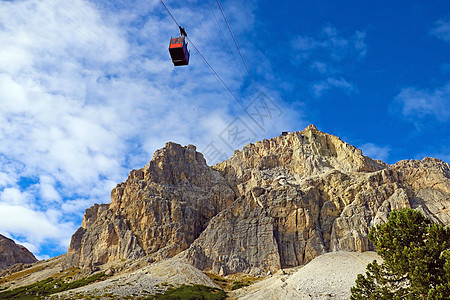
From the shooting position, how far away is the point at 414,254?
34312 millimetres

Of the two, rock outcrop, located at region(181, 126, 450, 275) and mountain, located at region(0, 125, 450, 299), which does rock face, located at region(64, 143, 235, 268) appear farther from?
rock outcrop, located at region(181, 126, 450, 275)

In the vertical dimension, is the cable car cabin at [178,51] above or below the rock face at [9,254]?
below

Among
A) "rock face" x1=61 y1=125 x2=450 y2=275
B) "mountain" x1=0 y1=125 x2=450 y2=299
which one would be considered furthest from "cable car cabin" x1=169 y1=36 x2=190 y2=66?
"rock face" x1=61 y1=125 x2=450 y2=275

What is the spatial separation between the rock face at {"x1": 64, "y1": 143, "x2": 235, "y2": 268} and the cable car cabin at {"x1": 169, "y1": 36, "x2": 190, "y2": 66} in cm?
9980

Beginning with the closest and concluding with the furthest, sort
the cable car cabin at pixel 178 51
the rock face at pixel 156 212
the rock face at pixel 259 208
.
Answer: the cable car cabin at pixel 178 51, the rock face at pixel 259 208, the rock face at pixel 156 212

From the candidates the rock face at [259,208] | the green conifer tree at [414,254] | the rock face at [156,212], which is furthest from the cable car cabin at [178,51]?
the rock face at [156,212]

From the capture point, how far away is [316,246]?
122750mm

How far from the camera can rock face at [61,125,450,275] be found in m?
122

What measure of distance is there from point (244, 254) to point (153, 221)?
37541 mm

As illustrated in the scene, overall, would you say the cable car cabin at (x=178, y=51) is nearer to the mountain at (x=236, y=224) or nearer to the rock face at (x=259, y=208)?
the mountain at (x=236, y=224)

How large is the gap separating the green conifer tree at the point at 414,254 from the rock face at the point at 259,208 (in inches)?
3223

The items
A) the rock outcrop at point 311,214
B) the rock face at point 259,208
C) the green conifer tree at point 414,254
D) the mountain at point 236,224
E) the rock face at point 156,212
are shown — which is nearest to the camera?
the green conifer tree at point 414,254

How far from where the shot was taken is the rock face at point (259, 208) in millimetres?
122188

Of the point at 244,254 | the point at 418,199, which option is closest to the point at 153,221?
the point at 244,254
